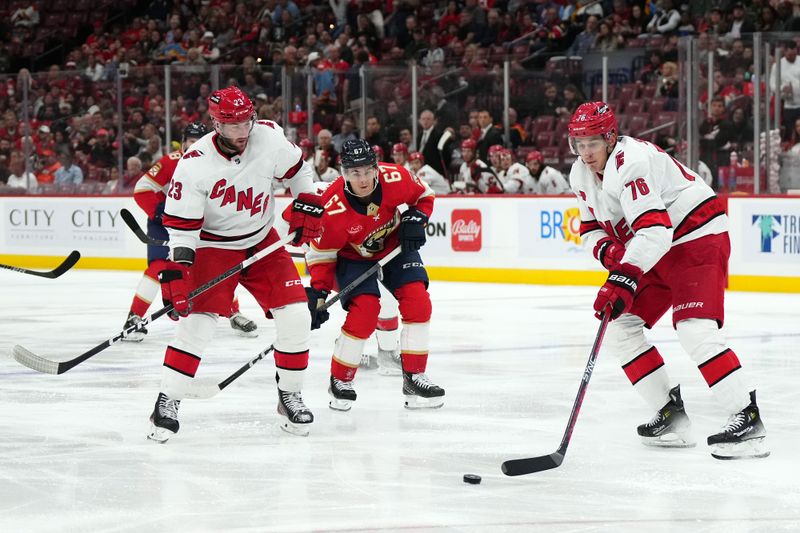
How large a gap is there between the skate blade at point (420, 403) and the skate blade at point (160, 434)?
0.94 meters

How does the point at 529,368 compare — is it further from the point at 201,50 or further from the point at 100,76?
the point at 201,50

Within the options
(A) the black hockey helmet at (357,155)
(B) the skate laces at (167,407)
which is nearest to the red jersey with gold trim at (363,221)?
(A) the black hockey helmet at (357,155)

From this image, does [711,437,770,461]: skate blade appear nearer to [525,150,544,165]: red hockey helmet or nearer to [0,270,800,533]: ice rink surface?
[0,270,800,533]: ice rink surface

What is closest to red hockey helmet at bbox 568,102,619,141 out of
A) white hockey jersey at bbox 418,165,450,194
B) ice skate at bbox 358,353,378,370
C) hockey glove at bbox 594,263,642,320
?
hockey glove at bbox 594,263,642,320

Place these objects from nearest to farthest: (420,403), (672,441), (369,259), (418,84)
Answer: (672,441), (420,403), (369,259), (418,84)

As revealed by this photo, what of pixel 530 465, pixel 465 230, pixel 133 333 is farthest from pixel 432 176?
pixel 530 465

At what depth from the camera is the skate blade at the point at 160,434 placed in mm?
3824

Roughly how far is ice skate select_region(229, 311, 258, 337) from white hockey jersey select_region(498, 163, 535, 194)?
11.4ft

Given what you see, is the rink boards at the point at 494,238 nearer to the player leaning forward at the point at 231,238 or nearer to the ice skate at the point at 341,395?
the ice skate at the point at 341,395

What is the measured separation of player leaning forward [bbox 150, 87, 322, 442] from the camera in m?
3.79

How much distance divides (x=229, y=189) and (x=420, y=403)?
111 centimetres

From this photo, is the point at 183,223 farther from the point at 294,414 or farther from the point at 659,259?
the point at 659,259

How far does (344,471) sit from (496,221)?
6155 millimetres

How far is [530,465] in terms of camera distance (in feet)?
10.7
